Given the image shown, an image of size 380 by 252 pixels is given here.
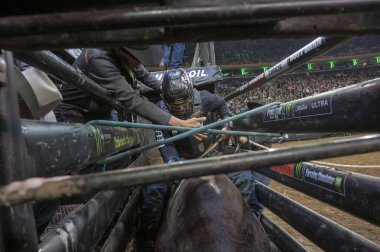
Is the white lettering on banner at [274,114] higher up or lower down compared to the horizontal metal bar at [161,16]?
lower down

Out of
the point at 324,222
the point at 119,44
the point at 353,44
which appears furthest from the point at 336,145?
the point at 353,44

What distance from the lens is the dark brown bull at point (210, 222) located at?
1683mm

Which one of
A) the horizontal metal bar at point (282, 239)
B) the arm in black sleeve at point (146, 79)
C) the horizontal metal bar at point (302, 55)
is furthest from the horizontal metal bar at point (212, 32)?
the arm in black sleeve at point (146, 79)

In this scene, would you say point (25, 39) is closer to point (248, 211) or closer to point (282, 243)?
point (248, 211)

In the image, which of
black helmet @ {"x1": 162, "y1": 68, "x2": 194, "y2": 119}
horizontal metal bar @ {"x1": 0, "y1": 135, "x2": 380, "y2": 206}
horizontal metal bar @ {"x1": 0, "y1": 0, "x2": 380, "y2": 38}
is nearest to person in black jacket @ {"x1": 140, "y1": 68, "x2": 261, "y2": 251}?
black helmet @ {"x1": 162, "y1": 68, "x2": 194, "y2": 119}

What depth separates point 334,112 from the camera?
1855 millimetres

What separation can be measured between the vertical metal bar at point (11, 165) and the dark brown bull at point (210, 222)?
0.93 metres

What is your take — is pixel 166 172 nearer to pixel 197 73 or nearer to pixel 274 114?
pixel 274 114

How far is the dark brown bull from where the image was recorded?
1.68 metres

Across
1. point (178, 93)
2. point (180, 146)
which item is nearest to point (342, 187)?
point (178, 93)

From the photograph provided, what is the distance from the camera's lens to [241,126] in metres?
3.30

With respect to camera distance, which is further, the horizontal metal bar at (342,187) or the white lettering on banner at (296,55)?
the white lettering on banner at (296,55)

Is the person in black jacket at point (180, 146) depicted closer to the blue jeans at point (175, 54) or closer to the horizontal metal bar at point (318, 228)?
the horizontal metal bar at point (318, 228)

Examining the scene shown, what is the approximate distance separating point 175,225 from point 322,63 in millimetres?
28589
